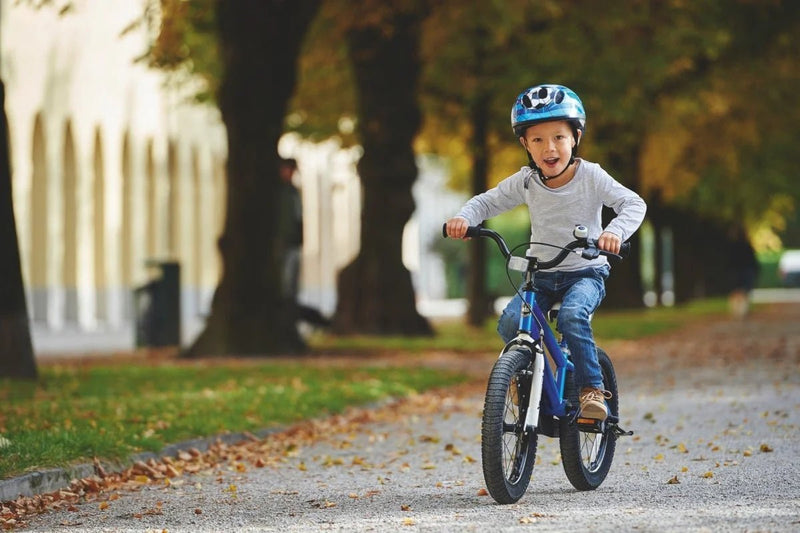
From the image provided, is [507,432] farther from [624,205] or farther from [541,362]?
[624,205]

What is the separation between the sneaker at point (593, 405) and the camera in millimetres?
7016

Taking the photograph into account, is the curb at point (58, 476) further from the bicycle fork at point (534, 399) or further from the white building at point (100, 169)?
the white building at point (100, 169)

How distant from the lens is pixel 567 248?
6719mm

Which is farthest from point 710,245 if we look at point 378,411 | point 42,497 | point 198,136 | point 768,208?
point 42,497

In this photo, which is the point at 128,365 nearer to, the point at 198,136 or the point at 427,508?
the point at 427,508

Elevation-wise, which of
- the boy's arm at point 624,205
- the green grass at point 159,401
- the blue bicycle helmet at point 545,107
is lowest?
the green grass at point 159,401

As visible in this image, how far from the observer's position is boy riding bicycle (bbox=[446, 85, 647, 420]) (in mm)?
6879

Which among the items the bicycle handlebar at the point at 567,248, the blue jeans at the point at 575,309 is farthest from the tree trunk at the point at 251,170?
the bicycle handlebar at the point at 567,248

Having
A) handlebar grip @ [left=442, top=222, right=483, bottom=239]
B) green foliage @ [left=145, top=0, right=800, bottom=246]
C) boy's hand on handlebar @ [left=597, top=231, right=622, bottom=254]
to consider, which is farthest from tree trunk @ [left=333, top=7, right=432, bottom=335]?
boy's hand on handlebar @ [left=597, top=231, right=622, bottom=254]

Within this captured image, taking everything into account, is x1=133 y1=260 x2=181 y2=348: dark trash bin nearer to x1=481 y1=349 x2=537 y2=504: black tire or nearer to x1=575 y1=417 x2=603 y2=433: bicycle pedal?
x1=575 y1=417 x2=603 y2=433: bicycle pedal

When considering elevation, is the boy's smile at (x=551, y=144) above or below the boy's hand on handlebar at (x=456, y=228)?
above

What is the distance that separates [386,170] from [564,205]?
16227 millimetres

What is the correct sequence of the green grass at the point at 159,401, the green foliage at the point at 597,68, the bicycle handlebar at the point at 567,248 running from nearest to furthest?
the bicycle handlebar at the point at 567,248 → the green grass at the point at 159,401 → the green foliage at the point at 597,68

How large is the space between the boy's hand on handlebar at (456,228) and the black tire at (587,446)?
916 mm
